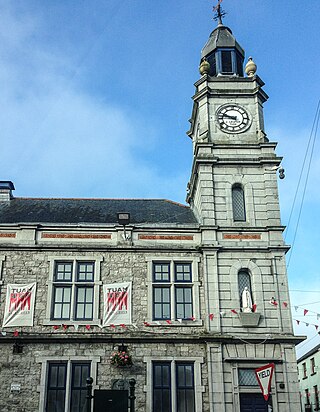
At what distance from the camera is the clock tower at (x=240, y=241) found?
61.3 ft

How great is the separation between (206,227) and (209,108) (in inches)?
240

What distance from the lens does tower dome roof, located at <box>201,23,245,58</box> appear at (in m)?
26.5

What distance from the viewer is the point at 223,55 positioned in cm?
2627

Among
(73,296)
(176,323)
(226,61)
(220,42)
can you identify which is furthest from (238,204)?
(220,42)

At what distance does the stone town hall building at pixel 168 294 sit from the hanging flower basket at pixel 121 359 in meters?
0.23

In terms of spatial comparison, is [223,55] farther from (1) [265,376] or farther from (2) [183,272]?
(1) [265,376]

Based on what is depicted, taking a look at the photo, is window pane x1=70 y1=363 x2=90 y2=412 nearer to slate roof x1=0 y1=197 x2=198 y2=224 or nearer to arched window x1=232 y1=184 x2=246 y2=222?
slate roof x1=0 y1=197 x2=198 y2=224

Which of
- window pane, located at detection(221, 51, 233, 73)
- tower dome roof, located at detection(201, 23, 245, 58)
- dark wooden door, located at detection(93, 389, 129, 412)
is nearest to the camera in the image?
dark wooden door, located at detection(93, 389, 129, 412)

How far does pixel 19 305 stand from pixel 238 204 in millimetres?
9642

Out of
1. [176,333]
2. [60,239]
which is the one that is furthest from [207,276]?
[60,239]

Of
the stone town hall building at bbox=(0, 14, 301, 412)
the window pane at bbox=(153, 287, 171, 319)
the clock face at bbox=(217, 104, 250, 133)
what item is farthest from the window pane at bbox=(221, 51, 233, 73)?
the window pane at bbox=(153, 287, 171, 319)

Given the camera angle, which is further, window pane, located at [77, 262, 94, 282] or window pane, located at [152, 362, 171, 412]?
window pane, located at [77, 262, 94, 282]

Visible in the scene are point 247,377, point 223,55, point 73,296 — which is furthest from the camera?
point 223,55

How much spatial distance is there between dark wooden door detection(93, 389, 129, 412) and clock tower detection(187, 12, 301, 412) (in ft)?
14.3
